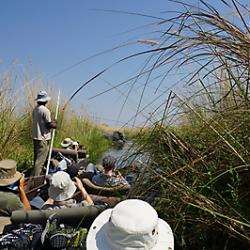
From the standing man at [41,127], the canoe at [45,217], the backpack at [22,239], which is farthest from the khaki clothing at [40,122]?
the backpack at [22,239]

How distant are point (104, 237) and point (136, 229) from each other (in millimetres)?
181

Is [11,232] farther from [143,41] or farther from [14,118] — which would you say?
[14,118]

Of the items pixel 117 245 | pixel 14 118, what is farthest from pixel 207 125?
pixel 14 118

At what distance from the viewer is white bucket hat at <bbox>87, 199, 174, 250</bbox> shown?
1.53 m

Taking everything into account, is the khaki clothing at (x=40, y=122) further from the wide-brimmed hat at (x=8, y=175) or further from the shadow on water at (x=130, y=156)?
the shadow on water at (x=130, y=156)

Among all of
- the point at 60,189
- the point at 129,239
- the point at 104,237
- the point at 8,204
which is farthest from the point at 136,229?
the point at 8,204

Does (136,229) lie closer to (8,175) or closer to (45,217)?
(45,217)

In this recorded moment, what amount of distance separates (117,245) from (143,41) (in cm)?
78

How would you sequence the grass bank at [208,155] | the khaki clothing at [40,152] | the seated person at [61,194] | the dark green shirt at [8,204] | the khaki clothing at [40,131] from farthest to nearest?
the khaki clothing at [40,131] < the khaki clothing at [40,152] < the dark green shirt at [8,204] < the seated person at [61,194] < the grass bank at [208,155]

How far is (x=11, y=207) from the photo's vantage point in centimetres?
390

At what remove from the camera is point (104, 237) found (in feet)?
5.44

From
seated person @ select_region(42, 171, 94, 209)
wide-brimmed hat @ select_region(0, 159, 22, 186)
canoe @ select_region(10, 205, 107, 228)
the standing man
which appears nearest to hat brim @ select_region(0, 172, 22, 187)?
wide-brimmed hat @ select_region(0, 159, 22, 186)

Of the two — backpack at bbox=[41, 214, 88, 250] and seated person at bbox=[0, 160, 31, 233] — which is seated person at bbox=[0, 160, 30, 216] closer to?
seated person at bbox=[0, 160, 31, 233]

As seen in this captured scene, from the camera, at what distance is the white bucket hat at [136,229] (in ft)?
5.03
